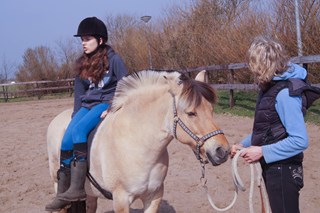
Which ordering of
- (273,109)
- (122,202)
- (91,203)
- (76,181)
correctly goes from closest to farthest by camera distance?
(273,109)
(122,202)
(76,181)
(91,203)

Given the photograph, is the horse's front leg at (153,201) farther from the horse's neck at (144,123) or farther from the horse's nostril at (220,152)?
the horse's nostril at (220,152)

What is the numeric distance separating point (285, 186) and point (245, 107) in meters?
8.32

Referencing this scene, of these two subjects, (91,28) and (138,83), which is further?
(91,28)

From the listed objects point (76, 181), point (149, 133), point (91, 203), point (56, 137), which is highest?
point (149, 133)

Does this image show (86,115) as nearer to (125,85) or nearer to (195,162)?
(125,85)

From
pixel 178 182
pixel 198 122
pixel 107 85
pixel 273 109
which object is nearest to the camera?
pixel 273 109

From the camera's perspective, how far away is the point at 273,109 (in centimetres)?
212

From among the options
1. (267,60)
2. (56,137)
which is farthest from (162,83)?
(56,137)

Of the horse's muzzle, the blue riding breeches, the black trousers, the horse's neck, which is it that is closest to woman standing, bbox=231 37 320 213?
the black trousers

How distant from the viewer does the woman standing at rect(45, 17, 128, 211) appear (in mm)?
3004

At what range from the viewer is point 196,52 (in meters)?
15.9

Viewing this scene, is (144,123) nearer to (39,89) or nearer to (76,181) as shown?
(76,181)

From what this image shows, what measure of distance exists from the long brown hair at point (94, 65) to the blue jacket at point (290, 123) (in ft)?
5.36

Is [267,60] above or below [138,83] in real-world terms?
above
